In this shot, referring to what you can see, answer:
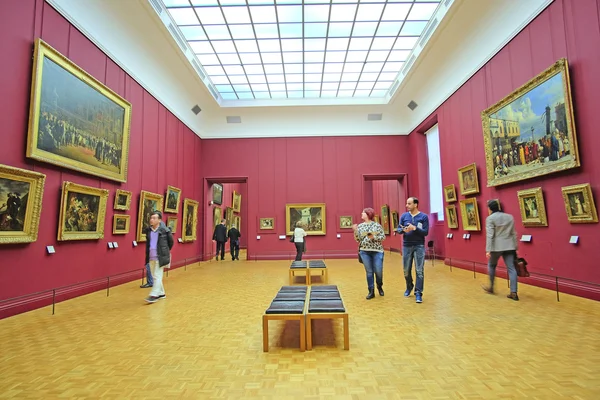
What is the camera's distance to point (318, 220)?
19.1 m

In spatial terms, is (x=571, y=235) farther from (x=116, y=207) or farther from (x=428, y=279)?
(x=116, y=207)

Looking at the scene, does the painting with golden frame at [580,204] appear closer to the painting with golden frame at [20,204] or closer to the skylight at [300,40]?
the skylight at [300,40]

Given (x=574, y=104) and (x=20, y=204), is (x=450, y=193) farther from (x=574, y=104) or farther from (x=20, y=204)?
(x=20, y=204)

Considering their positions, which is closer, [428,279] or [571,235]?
[571,235]

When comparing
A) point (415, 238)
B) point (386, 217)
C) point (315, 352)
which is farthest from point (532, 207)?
point (386, 217)

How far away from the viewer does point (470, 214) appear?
41.3 ft

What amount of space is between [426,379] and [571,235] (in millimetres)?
6550

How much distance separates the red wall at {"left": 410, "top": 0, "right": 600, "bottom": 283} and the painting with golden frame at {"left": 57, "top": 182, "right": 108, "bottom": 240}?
39.4 ft

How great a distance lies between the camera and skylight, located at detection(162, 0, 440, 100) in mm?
11359

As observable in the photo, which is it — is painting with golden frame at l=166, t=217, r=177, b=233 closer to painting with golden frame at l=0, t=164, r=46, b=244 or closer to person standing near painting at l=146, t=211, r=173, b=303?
person standing near painting at l=146, t=211, r=173, b=303

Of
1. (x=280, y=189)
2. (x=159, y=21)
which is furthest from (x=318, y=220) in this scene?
(x=159, y=21)

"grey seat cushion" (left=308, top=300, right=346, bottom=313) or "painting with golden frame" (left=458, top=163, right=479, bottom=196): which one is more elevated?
"painting with golden frame" (left=458, top=163, right=479, bottom=196)

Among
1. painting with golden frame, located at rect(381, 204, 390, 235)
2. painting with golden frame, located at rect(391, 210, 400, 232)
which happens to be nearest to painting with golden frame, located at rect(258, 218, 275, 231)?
painting with golden frame, located at rect(391, 210, 400, 232)

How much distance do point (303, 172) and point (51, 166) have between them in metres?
13.0
